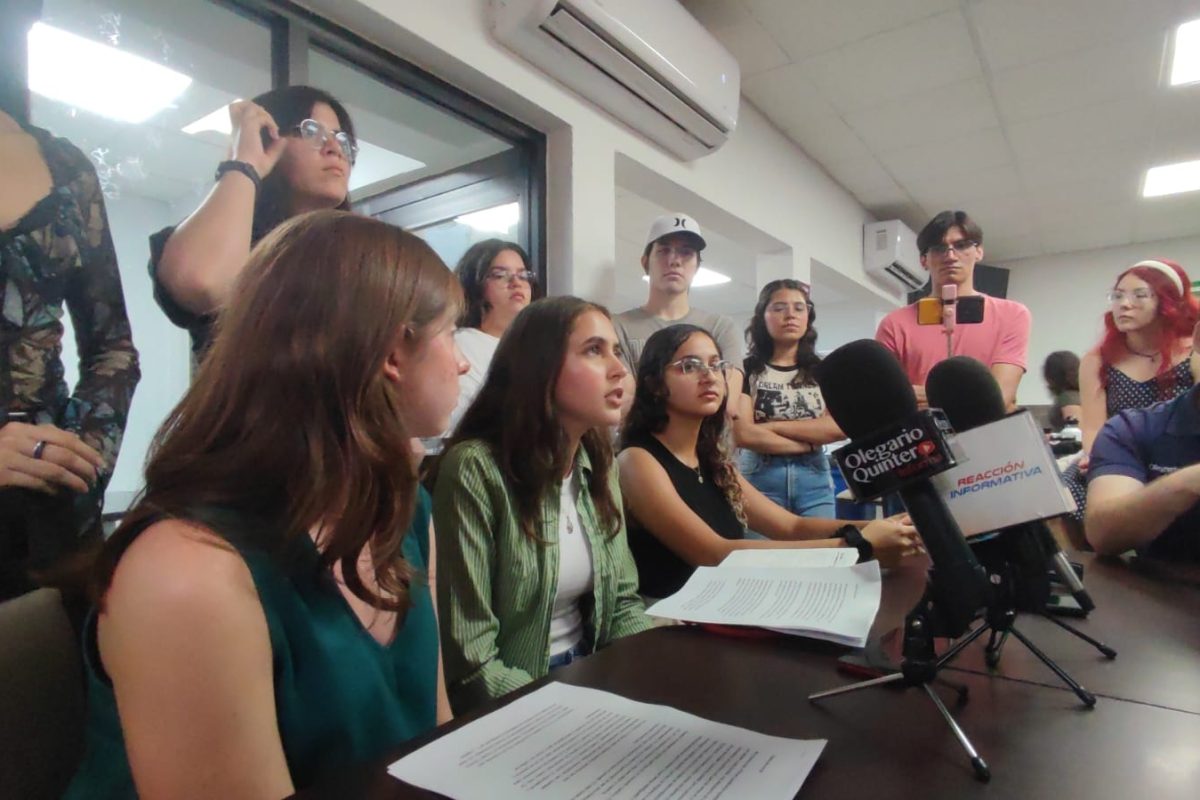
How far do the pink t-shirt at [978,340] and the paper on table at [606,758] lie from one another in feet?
6.47

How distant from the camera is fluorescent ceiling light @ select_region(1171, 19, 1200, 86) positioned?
2911mm

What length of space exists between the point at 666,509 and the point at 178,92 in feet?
5.07

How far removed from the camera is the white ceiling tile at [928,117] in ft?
11.2

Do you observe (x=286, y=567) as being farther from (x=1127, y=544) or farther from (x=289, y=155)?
(x=1127, y=544)

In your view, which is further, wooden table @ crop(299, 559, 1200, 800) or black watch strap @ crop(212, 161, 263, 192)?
black watch strap @ crop(212, 161, 263, 192)

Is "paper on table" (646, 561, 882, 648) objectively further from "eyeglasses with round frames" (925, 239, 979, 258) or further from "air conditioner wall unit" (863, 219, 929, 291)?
"air conditioner wall unit" (863, 219, 929, 291)

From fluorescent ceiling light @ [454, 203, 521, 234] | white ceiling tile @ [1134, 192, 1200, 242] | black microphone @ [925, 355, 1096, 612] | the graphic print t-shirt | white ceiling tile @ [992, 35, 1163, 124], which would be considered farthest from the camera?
white ceiling tile @ [1134, 192, 1200, 242]

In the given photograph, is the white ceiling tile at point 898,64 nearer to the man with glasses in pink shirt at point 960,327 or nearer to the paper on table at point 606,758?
the man with glasses in pink shirt at point 960,327

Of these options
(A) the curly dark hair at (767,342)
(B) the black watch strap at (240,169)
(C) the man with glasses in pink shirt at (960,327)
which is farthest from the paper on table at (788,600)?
(A) the curly dark hair at (767,342)

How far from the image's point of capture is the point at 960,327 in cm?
240

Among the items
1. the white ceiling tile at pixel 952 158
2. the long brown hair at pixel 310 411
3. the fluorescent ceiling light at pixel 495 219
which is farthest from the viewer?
the white ceiling tile at pixel 952 158

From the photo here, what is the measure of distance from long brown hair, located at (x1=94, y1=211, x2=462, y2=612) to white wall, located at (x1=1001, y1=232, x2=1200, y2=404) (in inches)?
274

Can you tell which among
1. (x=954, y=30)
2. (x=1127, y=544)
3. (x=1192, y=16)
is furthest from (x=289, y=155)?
(x=1192, y=16)

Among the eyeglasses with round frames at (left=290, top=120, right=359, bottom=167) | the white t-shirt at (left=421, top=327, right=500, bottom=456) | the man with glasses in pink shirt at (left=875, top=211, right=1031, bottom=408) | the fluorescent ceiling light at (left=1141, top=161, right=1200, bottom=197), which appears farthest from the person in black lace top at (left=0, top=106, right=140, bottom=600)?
the fluorescent ceiling light at (left=1141, top=161, right=1200, bottom=197)
